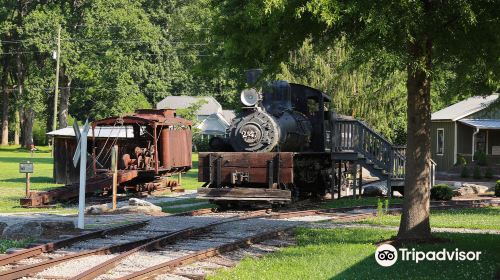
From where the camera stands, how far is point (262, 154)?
64.1ft

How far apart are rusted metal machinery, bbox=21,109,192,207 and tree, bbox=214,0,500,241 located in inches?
552

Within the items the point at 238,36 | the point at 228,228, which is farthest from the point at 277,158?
the point at 238,36

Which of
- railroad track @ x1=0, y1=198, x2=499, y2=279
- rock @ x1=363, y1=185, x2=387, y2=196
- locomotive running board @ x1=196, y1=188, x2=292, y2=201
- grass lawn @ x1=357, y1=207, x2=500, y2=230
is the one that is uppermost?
locomotive running board @ x1=196, y1=188, x2=292, y2=201

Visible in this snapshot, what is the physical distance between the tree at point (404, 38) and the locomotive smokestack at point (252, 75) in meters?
0.20

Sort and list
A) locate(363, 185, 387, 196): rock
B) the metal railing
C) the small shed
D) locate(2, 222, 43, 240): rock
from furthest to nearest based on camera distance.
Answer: the small shed → locate(363, 185, 387, 196): rock → the metal railing → locate(2, 222, 43, 240): rock

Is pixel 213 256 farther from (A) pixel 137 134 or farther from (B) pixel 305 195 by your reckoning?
(A) pixel 137 134

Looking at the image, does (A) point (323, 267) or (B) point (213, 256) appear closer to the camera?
(A) point (323, 267)

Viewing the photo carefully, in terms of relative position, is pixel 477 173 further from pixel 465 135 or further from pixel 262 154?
pixel 262 154

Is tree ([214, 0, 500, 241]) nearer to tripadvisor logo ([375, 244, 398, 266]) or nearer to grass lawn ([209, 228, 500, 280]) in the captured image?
grass lawn ([209, 228, 500, 280])

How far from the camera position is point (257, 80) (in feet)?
43.7

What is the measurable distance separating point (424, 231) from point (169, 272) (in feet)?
15.7

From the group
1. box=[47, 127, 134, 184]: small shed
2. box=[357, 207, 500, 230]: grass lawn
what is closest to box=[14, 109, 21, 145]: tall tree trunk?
box=[47, 127, 134, 184]: small shed

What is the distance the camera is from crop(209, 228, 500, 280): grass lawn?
959 cm

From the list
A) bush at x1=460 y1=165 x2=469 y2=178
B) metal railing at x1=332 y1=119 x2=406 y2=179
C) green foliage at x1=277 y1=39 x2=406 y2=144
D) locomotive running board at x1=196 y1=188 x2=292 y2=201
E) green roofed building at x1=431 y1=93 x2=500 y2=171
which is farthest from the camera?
green roofed building at x1=431 y1=93 x2=500 y2=171
